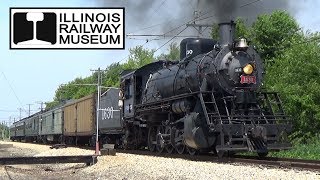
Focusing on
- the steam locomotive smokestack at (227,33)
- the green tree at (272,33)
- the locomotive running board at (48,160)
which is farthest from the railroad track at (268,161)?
the green tree at (272,33)

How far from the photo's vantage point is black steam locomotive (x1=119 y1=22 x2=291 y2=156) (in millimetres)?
13711

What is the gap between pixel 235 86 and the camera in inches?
575

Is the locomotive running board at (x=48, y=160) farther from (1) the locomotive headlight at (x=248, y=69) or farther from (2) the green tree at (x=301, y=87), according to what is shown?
(2) the green tree at (x=301, y=87)

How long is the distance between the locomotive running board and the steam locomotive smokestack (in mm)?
6319

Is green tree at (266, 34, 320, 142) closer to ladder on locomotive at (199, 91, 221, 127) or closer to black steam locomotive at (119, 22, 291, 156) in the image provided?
black steam locomotive at (119, 22, 291, 156)

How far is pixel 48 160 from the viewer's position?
16578 mm

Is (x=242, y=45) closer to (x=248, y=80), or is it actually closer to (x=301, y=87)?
(x=248, y=80)

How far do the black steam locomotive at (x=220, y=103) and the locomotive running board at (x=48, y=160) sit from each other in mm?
2662

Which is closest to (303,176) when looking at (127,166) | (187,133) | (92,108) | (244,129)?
(244,129)

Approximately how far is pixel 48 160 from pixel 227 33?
7.44 meters

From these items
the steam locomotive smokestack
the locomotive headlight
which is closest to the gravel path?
the locomotive headlight

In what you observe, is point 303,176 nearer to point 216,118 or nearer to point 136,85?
point 216,118

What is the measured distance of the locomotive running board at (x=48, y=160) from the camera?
16.1 meters

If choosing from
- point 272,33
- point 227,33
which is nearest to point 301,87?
point 227,33
